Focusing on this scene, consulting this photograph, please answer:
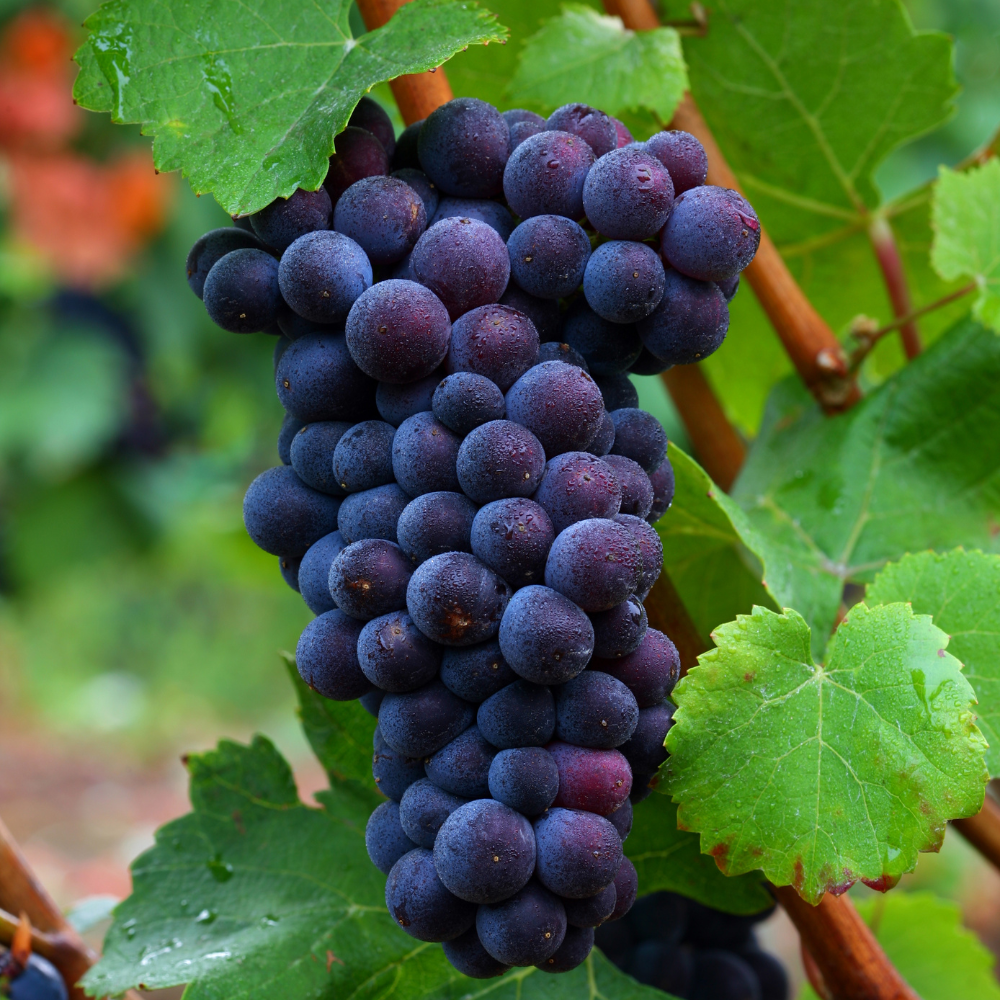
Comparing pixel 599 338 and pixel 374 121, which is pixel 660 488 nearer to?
pixel 599 338

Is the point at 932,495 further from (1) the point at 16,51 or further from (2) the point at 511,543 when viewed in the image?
(1) the point at 16,51

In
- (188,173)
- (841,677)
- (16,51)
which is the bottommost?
(841,677)

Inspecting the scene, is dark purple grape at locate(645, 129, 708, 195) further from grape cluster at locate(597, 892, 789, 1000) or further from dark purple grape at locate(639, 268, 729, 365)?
grape cluster at locate(597, 892, 789, 1000)

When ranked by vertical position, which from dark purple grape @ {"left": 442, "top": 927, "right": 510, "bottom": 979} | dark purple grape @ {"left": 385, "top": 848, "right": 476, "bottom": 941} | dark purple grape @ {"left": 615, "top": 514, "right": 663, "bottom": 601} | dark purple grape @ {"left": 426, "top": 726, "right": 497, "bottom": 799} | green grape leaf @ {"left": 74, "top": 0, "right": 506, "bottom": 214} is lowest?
dark purple grape @ {"left": 442, "top": 927, "right": 510, "bottom": 979}

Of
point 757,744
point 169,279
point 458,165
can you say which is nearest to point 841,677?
point 757,744

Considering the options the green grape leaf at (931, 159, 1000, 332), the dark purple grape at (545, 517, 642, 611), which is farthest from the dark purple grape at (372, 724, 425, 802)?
the green grape leaf at (931, 159, 1000, 332)
